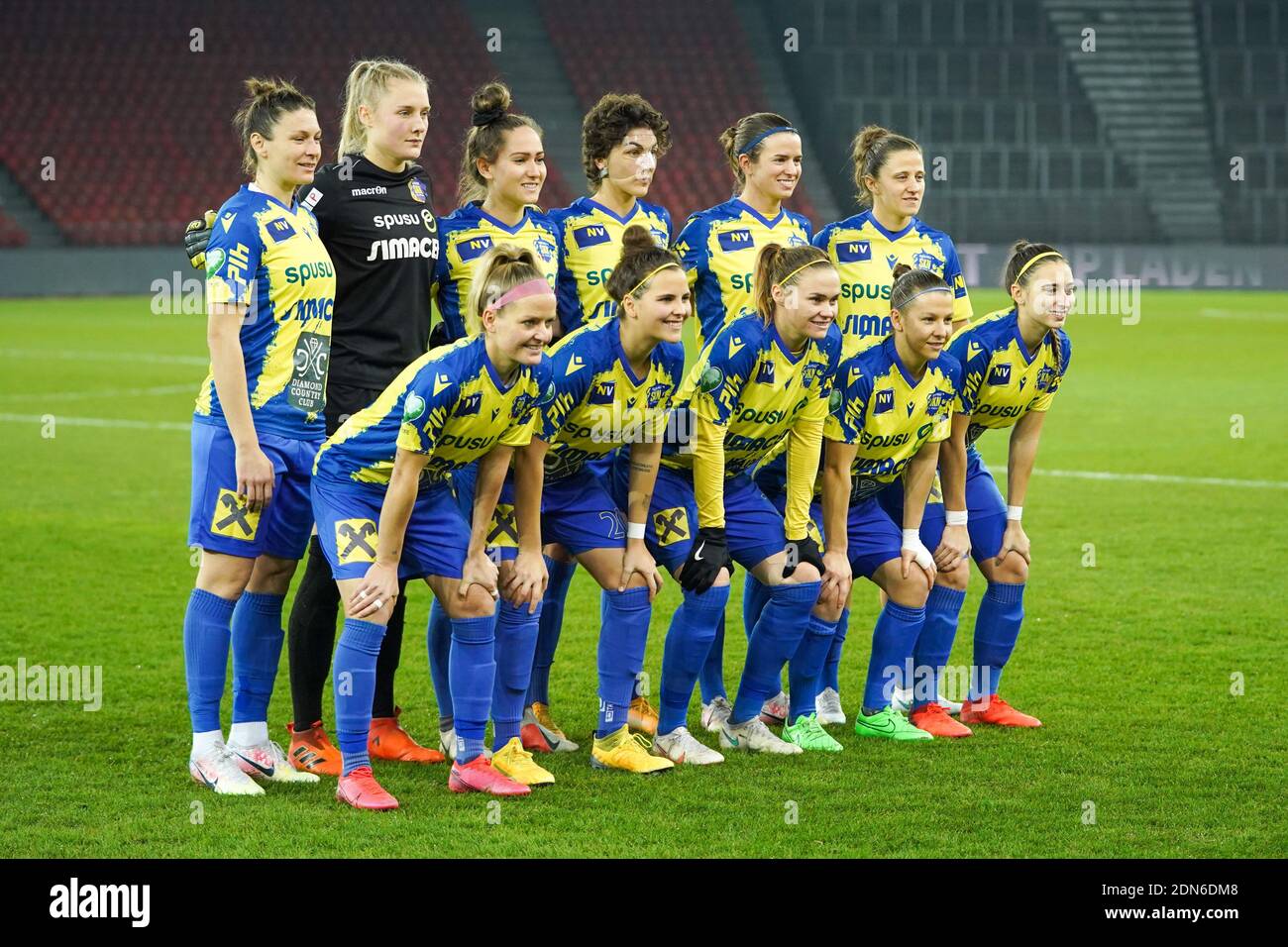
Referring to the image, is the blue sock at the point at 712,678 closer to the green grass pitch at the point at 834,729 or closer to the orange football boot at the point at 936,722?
the green grass pitch at the point at 834,729

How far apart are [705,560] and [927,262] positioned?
1.56 meters

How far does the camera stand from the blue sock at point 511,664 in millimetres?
5238

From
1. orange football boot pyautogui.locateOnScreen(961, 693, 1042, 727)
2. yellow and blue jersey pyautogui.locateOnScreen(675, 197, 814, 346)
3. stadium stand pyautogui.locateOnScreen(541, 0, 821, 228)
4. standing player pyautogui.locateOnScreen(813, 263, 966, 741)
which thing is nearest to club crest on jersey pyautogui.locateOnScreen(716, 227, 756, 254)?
yellow and blue jersey pyautogui.locateOnScreen(675, 197, 814, 346)

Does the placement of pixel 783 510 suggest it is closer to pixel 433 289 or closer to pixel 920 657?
pixel 920 657

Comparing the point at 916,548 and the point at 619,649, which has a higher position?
the point at 916,548

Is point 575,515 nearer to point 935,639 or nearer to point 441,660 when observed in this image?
point 441,660

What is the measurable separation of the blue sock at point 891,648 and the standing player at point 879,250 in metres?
0.29

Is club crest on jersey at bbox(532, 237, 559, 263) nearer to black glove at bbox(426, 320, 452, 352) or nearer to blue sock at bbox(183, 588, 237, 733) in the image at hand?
black glove at bbox(426, 320, 452, 352)

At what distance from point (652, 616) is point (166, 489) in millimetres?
4813

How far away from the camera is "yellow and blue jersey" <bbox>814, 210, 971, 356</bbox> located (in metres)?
6.09

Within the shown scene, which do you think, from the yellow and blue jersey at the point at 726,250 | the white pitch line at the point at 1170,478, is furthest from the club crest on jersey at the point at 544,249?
the white pitch line at the point at 1170,478

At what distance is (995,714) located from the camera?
590cm

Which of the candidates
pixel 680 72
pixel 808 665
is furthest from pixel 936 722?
pixel 680 72

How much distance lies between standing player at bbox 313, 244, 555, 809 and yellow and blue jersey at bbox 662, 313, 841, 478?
2.13ft
